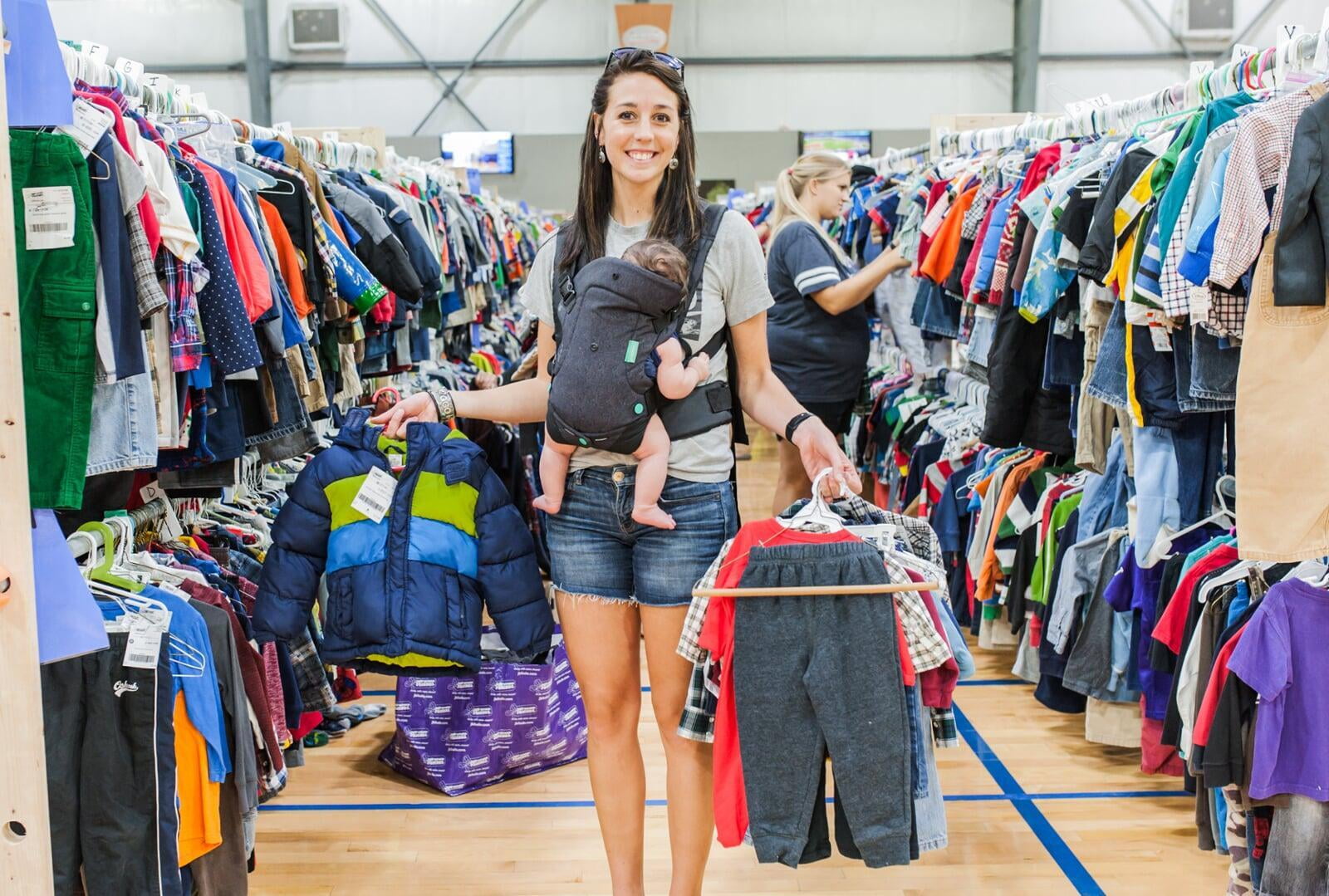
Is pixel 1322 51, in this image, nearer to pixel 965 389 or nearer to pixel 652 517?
pixel 652 517

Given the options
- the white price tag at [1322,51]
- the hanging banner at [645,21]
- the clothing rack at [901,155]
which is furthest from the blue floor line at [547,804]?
the hanging banner at [645,21]

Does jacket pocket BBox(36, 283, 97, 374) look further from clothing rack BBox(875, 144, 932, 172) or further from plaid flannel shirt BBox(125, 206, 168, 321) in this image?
clothing rack BBox(875, 144, 932, 172)

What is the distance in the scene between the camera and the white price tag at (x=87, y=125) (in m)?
2.44

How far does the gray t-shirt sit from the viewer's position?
229 centimetres

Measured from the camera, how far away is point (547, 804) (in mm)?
3598

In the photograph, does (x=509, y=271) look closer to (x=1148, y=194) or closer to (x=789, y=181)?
(x=789, y=181)

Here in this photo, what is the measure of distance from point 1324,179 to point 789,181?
8.85 ft

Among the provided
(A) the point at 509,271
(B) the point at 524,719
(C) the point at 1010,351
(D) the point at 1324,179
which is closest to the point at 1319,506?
(D) the point at 1324,179

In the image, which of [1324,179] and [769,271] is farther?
[769,271]

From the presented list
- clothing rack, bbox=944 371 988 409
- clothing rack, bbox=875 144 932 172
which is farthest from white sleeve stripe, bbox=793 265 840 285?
clothing rack, bbox=875 144 932 172

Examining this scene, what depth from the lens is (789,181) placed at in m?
4.84

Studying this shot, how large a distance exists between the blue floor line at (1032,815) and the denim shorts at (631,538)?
4.85 feet

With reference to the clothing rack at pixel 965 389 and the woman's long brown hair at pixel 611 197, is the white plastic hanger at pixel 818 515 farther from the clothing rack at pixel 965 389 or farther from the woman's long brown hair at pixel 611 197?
the clothing rack at pixel 965 389

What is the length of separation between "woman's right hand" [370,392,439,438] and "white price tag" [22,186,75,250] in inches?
26.5
